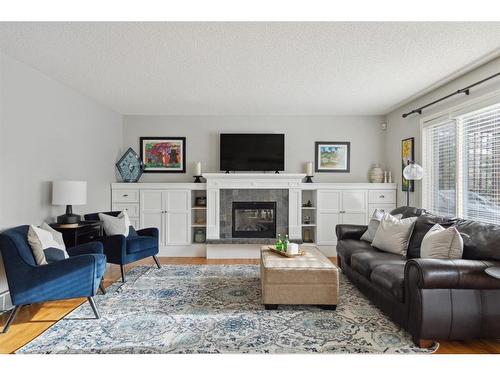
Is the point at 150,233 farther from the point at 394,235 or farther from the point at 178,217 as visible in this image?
the point at 394,235

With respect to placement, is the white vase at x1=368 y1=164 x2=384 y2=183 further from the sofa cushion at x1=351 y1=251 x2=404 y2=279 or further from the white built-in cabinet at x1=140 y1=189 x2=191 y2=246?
the white built-in cabinet at x1=140 y1=189 x2=191 y2=246

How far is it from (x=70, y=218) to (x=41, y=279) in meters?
1.12

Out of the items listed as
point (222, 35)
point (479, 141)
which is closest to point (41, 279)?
point (222, 35)

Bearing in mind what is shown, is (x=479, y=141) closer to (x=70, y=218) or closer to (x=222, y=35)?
(x=222, y=35)

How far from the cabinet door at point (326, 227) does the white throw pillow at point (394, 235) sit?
1686 mm

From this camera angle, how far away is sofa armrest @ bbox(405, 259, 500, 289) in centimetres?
218

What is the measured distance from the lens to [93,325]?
103 inches

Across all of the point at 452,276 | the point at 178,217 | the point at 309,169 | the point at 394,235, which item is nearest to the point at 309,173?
the point at 309,169

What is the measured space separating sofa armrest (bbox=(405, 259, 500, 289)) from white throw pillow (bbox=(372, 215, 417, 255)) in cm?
109

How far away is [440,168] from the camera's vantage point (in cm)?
414

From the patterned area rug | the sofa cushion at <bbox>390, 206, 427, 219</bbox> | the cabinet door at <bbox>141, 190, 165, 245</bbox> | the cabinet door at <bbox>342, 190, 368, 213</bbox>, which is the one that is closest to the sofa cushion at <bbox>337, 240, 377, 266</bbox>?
the patterned area rug

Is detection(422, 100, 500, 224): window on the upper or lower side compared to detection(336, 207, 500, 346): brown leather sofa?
upper

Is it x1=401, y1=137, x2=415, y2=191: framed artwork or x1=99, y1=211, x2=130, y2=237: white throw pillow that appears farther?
x1=401, y1=137, x2=415, y2=191: framed artwork

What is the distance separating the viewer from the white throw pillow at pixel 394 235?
10.9 ft
